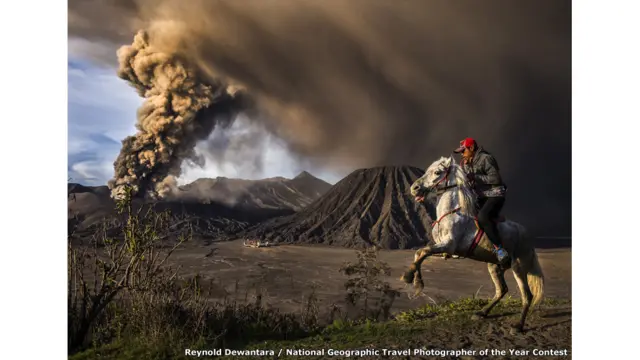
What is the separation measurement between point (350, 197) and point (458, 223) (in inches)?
53.1

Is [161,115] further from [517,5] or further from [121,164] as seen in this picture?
[517,5]

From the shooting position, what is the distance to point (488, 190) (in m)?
5.48

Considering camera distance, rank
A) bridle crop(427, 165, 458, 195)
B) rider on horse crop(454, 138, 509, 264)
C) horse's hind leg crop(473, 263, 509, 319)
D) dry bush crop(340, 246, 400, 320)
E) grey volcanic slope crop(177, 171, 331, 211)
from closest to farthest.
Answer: rider on horse crop(454, 138, 509, 264)
bridle crop(427, 165, 458, 195)
horse's hind leg crop(473, 263, 509, 319)
dry bush crop(340, 246, 400, 320)
grey volcanic slope crop(177, 171, 331, 211)

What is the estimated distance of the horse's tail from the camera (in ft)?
18.2

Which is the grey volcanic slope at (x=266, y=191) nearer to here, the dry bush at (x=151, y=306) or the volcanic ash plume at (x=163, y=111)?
the volcanic ash plume at (x=163, y=111)

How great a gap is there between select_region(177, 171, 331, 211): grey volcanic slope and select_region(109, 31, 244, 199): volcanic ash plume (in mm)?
445

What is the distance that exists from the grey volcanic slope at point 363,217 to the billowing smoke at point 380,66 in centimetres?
22

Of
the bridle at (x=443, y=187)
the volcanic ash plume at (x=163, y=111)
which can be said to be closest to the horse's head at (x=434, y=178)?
the bridle at (x=443, y=187)

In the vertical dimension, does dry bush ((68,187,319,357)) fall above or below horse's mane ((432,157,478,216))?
below

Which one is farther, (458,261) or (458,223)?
(458,261)

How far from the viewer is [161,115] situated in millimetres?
6129

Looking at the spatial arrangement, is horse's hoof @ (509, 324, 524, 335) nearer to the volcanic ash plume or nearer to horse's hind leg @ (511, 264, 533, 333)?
horse's hind leg @ (511, 264, 533, 333)

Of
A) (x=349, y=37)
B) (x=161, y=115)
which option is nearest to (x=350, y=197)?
(x=349, y=37)

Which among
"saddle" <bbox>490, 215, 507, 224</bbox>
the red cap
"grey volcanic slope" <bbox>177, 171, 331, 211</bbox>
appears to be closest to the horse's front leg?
"saddle" <bbox>490, 215, 507, 224</bbox>
